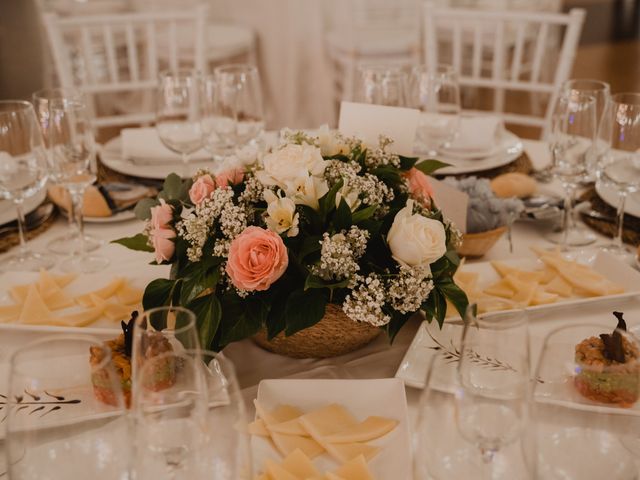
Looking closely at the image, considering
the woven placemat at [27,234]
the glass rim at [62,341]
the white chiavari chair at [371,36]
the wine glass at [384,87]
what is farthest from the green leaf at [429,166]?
the white chiavari chair at [371,36]

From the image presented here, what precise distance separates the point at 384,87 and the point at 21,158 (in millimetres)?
773

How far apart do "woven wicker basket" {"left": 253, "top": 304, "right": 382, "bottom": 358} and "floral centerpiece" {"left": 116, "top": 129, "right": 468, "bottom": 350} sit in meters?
0.02

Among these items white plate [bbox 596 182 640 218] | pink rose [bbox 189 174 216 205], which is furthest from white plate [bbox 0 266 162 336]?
white plate [bbox 596 182 640 218]

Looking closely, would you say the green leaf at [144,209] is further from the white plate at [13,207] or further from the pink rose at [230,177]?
the white plate at [13,207]

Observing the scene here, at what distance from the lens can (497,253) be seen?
4.71ft

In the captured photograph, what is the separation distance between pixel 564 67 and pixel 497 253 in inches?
49.0

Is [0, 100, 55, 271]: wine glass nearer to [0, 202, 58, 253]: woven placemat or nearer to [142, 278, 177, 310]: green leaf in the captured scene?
[0, 202, 58, 253]: woven placemat

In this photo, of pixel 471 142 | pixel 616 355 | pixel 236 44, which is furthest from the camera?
pixel 236 44

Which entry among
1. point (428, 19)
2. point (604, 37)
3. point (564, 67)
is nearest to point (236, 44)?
point (428, 19)

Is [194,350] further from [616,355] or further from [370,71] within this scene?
[370,71]

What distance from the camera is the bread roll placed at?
5.24ft

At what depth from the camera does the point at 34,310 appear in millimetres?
1178

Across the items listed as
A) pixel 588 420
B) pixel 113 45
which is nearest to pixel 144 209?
pixel 588 420

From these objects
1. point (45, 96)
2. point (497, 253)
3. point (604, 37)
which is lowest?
point (604, 37)
